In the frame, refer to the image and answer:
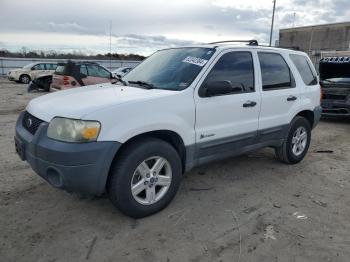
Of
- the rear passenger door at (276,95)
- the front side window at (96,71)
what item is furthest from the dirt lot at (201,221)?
the front side window at (96,71)

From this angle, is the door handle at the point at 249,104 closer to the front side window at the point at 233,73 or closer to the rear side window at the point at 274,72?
the front side window at the point at 233,73

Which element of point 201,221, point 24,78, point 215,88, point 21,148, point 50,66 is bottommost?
point 201,221

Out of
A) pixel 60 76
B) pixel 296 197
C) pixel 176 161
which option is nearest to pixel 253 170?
pixel 296 197

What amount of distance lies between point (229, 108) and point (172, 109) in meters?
0.89

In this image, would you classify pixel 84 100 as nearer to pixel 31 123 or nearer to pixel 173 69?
pixel 31 123

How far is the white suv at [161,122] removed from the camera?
3.35m

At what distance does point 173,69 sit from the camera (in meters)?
4.43

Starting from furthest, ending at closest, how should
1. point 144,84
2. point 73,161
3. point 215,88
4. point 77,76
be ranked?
point 77,76, point 144,84, point 215,88, point 73,161

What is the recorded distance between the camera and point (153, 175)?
381 centimetres

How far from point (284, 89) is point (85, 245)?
3510mm

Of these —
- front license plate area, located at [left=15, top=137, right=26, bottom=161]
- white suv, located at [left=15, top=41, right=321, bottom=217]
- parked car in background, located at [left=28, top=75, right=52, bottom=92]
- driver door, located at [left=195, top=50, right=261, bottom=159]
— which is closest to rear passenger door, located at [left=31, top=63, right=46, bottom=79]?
parked car in background, located at [left=28, top=75, right=52, bottom=92]

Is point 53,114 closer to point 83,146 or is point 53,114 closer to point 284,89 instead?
point 83,146

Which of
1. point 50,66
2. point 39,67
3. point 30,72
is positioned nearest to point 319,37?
point 50,66

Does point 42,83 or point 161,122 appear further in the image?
point 42,83
